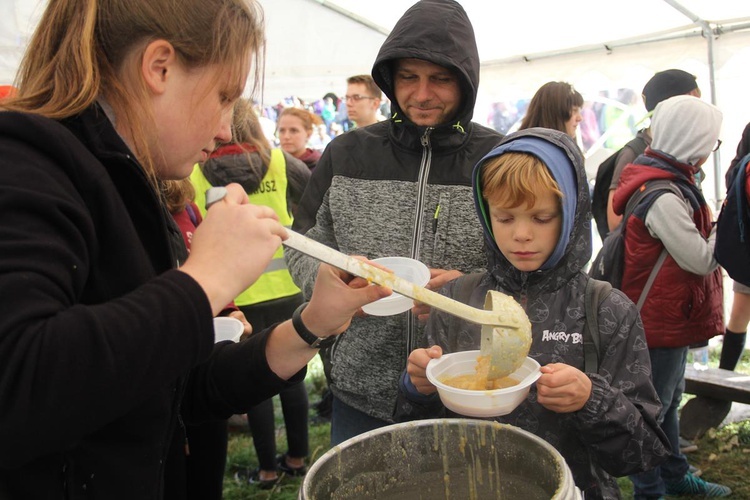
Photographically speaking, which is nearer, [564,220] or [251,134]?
[564,220]

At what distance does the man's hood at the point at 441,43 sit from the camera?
1.93 metres

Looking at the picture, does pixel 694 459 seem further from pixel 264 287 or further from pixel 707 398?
pixel 264 287

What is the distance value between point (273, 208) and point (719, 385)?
280cm

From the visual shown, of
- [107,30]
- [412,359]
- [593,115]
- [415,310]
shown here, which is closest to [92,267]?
[107,30]

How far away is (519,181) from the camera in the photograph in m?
1.69

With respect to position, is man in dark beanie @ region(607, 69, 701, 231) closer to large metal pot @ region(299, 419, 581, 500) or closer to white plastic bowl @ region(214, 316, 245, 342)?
white plastic bowl @ region(214, 316, 245, 342)

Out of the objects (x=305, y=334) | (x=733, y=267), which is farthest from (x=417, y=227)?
(x=733, y=267)

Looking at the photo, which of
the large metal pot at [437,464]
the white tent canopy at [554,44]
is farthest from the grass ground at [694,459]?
the white tent canopy at [554,44]

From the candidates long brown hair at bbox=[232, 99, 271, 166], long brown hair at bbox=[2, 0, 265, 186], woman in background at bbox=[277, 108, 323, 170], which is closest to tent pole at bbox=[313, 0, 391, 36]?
woman in background at bbox=[277, 108, 323, 170]

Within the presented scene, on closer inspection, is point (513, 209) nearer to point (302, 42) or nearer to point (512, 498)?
point (512, 498)

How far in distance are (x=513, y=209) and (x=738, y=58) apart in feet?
15.1

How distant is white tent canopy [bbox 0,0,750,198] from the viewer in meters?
5.22

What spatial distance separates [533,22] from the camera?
19.3 feet

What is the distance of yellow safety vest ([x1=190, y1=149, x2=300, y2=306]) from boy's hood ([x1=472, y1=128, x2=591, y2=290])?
1971 mm
